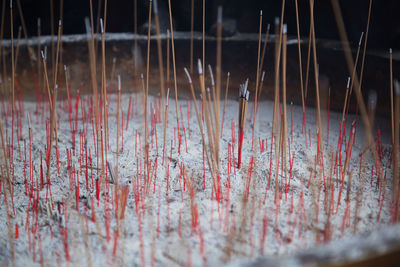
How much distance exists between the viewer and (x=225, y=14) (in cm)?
315

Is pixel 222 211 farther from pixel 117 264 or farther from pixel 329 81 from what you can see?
pixel 329 81

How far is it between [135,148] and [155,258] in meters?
0.79

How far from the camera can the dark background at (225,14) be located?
102 inches

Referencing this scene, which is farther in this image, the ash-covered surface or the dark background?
the dark background

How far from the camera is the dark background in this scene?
2.59m

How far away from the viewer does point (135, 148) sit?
1909 millimetres

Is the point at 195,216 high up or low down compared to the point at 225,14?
down

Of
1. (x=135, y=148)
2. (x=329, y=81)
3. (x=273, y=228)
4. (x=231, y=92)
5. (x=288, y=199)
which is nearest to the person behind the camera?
(x=273, y=228)

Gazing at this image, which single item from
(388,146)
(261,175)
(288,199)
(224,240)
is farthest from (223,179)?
(388,146)

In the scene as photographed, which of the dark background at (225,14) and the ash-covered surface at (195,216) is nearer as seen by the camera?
the ash-covered surface at (195,216)

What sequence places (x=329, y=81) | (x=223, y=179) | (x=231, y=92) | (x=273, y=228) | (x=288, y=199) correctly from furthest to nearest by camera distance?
(x=231, y=92) < (x=329, y=81) < (x=223, y=179) < (x=288, y=199) < (x=273, y=228)

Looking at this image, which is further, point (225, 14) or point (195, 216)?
point (225, 14)

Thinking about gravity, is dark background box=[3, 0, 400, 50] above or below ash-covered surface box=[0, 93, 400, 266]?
above

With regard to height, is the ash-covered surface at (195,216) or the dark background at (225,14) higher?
the dark background at (225,14)
